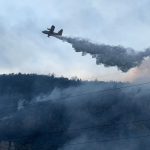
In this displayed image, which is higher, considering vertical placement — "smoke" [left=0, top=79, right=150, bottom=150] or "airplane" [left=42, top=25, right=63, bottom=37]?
"airplane" [left=42, top=25, right=63, bottom=37]

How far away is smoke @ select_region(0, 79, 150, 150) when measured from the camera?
112 m

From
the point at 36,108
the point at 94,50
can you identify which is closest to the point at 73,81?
the point at 36,108

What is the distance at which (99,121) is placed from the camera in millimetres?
128250

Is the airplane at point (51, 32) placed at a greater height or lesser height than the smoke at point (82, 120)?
greater

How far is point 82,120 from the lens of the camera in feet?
402

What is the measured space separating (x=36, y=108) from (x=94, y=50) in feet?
217

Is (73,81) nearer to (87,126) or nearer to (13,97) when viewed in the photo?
(13,97)

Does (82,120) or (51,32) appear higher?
(51,32)

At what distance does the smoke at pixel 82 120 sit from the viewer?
112500mm

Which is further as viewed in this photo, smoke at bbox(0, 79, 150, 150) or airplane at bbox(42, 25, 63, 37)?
smoke at bbox(0, 79, 150, 150)

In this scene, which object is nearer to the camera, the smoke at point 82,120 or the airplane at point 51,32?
the airplane at point 51,32

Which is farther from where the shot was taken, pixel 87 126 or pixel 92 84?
pixel 92 84

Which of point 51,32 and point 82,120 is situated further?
point 82,120

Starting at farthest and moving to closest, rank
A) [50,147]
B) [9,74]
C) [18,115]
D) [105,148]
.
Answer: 1. [9,74]
2. [18,115]
3. [50,147]
4. [105,148]
